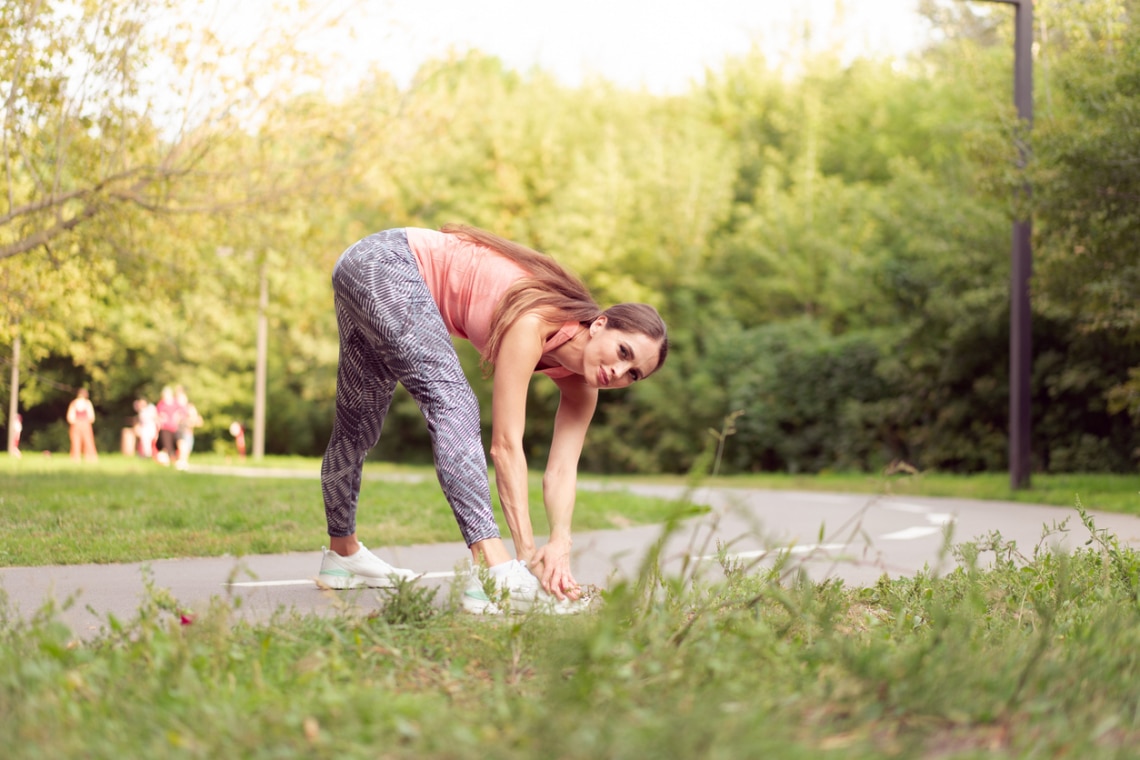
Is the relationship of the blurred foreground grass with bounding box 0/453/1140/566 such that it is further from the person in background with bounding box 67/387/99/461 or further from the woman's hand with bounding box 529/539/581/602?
the person in background with bounding box 67/387/99/461

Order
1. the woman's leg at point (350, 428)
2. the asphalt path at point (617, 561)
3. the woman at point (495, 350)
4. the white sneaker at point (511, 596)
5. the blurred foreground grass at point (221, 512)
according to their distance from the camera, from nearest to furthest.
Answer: the asphalt path at point (617, 561)
the white sneaker at point (511, 596)
the woman at point (495, 350)
the woman's leg at point (350, 428)
the blurred foreground grass at point (221, 512)

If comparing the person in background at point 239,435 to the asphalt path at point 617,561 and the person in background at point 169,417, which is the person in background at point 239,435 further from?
the asphalt path at point 617,561

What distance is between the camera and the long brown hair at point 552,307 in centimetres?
391

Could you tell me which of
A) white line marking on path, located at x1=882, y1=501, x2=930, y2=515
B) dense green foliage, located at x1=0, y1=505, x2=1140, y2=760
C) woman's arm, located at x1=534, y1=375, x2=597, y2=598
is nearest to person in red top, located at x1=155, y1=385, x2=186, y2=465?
white line marking on path, located at x1=882, y1=501, x2=930, y2=515

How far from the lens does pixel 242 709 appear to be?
224cm

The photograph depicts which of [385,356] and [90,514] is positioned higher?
[385,356]

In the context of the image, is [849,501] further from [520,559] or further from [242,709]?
[242,709]

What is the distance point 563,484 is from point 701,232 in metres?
30.1

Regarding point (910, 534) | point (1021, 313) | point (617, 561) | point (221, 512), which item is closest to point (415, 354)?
point (617, 561)

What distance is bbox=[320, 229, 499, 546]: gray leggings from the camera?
3.83 metres

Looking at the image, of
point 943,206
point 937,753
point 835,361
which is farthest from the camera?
point 835,361

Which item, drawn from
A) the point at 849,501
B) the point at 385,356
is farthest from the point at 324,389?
the point at 385,356

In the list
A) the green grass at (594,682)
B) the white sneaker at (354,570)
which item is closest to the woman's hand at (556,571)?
the green grass at (594,682)

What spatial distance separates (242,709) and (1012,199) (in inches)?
511
